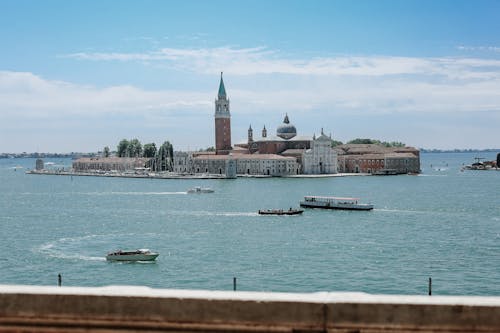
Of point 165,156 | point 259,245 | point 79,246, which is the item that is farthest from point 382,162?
point 79,246

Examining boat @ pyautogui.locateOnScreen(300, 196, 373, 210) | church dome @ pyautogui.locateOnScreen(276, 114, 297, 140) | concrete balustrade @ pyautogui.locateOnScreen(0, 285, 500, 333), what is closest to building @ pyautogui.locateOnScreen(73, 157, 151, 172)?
church dome @ pyautogui.locateOnScreen(276, 114, 297, 140)

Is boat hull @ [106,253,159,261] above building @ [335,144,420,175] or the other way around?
the other way around

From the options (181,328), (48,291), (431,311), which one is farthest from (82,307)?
(431,311)

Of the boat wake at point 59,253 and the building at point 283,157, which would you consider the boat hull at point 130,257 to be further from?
the building at point 283,157

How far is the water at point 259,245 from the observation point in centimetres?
2220

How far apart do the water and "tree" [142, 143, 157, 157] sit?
6989 cm

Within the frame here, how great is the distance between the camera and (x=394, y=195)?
64562mm

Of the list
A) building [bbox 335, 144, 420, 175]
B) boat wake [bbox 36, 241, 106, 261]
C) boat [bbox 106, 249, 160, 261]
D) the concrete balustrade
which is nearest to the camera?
the concrete balustrade

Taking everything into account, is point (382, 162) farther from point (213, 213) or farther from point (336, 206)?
point (213, 213)

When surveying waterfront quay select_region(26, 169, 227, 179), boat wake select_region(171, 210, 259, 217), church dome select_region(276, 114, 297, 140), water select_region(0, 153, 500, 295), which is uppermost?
church dome select_region(276, 114, 297, 140)

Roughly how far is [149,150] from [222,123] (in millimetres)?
23175

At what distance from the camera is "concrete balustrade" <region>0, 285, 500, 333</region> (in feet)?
12.5

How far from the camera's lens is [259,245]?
30672 mm

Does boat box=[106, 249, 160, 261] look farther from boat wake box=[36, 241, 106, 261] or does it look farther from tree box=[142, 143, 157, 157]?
tree box=[142, 143, 157, 157]
